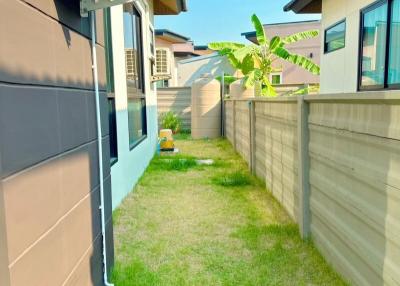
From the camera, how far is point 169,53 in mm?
9172

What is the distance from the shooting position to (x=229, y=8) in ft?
67.3

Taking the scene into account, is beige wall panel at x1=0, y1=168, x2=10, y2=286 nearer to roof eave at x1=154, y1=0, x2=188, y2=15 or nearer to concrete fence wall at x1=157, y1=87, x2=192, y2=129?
roof eave at x1=154, y1=0, x2=188, y2=15

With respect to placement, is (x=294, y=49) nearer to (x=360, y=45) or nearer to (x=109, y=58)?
(x=360, y=45)

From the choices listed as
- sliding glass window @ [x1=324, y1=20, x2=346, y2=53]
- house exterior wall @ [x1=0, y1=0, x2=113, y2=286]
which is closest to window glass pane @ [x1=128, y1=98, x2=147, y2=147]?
house exterior wall @ [x1=0, y1=0, x2=113, y2=286]

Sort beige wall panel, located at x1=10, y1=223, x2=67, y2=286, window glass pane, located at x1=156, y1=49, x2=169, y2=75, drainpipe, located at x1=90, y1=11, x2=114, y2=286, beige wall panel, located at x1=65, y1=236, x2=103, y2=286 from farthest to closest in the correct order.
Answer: window glass pane, located at x1=156, y1=49, x2=169, y2=75 < drainpipe, located at x1=90, y1=11, x2=114, y2=286 < beige wall panel, located at x1=65, y1=236, x2=103, y2=286 < beige wall panel, located at x1=10, y1=223, x2=67, y2=286

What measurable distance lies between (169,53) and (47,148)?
7991 mm

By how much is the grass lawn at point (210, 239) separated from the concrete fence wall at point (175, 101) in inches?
315

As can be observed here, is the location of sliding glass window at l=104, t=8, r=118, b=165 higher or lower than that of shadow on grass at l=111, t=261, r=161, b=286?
higher

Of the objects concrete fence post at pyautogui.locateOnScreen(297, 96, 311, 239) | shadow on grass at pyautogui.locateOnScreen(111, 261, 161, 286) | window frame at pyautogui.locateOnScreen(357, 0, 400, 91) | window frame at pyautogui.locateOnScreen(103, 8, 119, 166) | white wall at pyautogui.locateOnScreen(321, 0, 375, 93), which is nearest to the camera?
shadow on grass at pyautogui.locateOnScreen(111, 261, 161, 286)

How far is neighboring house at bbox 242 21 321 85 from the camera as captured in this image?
17797mm

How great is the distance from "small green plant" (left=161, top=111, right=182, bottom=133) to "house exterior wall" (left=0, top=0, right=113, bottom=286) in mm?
10560

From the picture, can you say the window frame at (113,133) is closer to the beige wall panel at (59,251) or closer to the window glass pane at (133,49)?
the window glass pane at (133,49)

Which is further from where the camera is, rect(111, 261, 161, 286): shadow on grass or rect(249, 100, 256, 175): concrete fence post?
rect(249, 100, 256, 175): concrete fence post

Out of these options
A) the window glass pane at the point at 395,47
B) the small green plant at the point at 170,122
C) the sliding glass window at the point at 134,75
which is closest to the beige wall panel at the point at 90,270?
the sliding glass window at the point at 134,75
